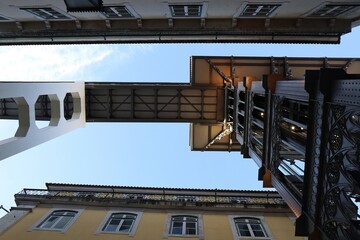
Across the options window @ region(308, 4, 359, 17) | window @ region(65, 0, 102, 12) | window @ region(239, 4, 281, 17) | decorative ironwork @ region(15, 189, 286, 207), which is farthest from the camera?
decorative ironwork @ region(15, 189, 286, 207)

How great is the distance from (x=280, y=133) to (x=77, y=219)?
9.58 m

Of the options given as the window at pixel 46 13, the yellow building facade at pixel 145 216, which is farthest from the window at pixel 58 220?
the window at pixel 46 13

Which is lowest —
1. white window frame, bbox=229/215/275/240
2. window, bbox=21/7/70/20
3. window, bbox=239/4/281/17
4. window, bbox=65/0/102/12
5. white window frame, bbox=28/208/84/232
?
white window frame, bbox=229/215/275/240

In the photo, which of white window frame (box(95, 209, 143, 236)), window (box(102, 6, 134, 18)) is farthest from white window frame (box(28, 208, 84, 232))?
window (box(102, 6, 134, 18))

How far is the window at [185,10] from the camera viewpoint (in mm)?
13258

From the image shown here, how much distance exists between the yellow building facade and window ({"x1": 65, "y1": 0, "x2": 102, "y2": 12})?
354 inches

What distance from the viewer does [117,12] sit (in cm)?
1375

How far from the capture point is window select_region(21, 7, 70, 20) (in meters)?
13.3

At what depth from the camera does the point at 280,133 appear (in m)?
9.68

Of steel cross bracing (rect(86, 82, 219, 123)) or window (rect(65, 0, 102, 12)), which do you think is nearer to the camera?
window (rect(65, 0, 102, 12))

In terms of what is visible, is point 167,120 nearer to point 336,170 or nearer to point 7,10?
point 7,10

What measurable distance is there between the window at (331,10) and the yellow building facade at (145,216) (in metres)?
9.03

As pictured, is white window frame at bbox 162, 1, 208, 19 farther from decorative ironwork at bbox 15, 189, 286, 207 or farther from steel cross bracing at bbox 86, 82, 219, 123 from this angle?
decorative ironwork at bbox 15, 189, 286, 207

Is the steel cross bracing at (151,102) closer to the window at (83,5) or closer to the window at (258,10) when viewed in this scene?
the window at (258,10)
